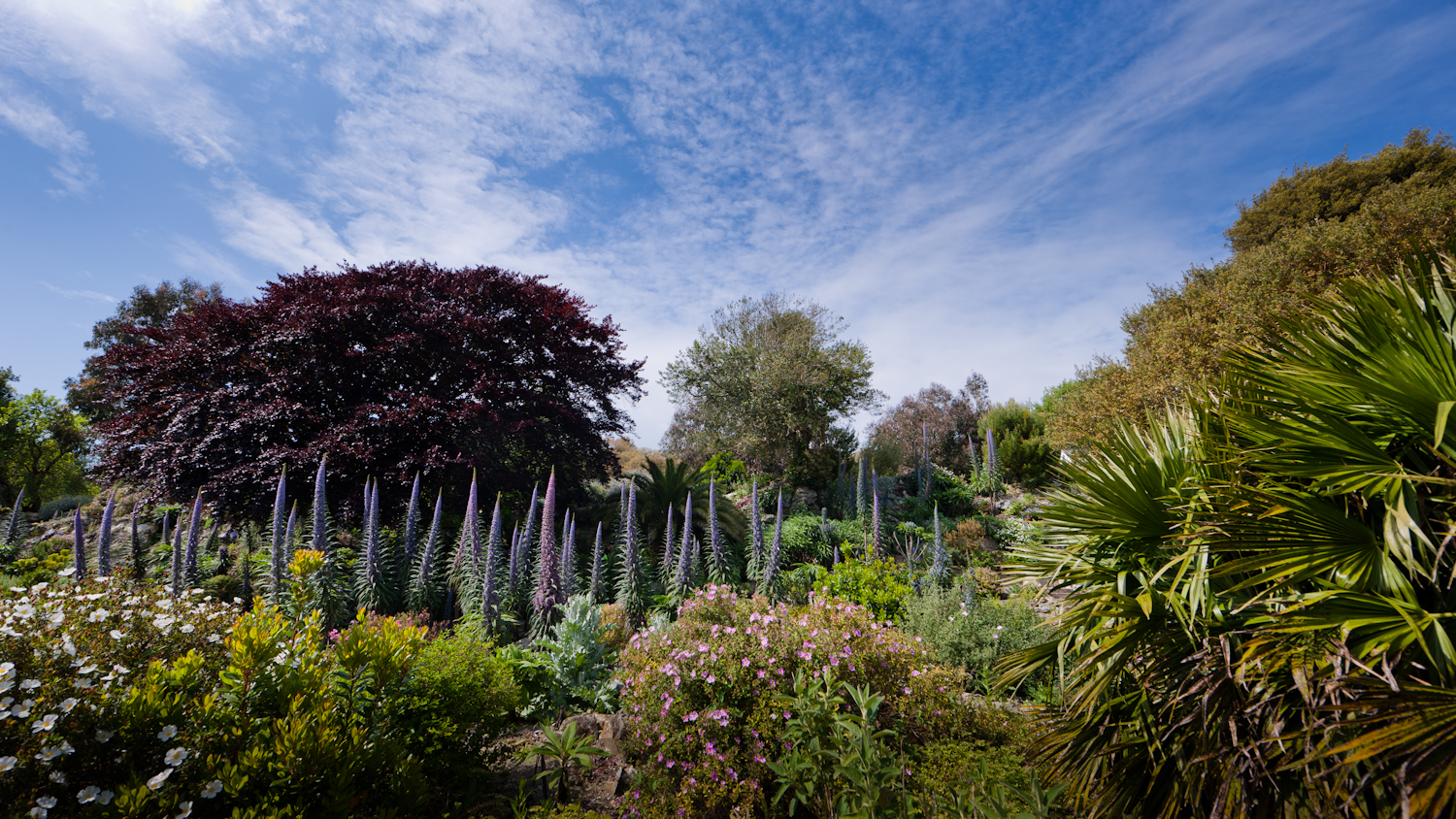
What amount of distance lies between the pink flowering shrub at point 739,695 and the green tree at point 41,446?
22666 mm

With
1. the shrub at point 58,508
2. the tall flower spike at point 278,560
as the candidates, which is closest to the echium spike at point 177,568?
the tall flower spike at point 278,560

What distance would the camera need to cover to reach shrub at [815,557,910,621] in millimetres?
6961

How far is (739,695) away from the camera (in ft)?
12.5

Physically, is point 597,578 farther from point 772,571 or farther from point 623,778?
point 623,778

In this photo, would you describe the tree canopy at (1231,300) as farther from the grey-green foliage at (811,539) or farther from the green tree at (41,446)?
the green tree at (41,446)

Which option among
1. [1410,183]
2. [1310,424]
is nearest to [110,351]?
[1310,424]

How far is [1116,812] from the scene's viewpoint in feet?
9.64

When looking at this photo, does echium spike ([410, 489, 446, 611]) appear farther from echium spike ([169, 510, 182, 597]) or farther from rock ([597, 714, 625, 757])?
rock ([597, 714, 625, 757])

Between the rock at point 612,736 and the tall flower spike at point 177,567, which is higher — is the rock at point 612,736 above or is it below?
below

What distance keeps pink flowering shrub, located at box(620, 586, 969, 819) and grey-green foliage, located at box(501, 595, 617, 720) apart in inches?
36.6

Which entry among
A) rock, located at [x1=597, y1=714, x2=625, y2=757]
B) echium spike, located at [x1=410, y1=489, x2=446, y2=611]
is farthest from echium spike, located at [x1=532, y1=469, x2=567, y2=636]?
rock, located at [x1=597, y1=714, x2=625, y2=757]

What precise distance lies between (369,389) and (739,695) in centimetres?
941

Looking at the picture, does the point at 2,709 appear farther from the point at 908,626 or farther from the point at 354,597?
the point at 908,626

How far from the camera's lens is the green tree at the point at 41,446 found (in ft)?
55.1
